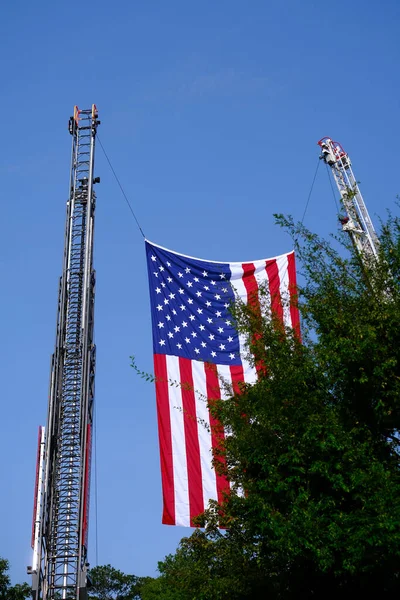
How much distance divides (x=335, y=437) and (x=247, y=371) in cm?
974

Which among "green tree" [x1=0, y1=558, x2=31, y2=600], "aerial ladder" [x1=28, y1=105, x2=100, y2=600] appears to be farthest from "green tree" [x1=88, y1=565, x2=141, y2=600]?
"aerial ladder" [x1=28, y1=105, x2=100, y2=600]

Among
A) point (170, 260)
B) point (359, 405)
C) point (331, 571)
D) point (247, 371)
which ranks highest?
point (170, 260)

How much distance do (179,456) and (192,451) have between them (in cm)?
47

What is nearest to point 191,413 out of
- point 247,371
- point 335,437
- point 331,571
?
point 247,371

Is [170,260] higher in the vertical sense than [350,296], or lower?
higher

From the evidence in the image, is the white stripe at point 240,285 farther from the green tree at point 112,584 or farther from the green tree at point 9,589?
the green tree at point 112,584

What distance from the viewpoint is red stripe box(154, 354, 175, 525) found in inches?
899

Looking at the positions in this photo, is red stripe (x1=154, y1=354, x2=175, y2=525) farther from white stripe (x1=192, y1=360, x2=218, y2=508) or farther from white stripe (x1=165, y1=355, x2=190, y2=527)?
white stripe (x1=192, y1=360, x2=218, y2=508)

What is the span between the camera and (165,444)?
23547mm

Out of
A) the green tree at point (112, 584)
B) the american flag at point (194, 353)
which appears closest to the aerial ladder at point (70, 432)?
the american flag at point (194, 353)

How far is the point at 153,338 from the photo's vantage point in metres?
25.5

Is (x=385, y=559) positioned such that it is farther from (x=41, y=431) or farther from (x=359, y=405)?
(x=41, y=431)

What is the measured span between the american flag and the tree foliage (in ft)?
7.97

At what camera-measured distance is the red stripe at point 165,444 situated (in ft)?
74.9
